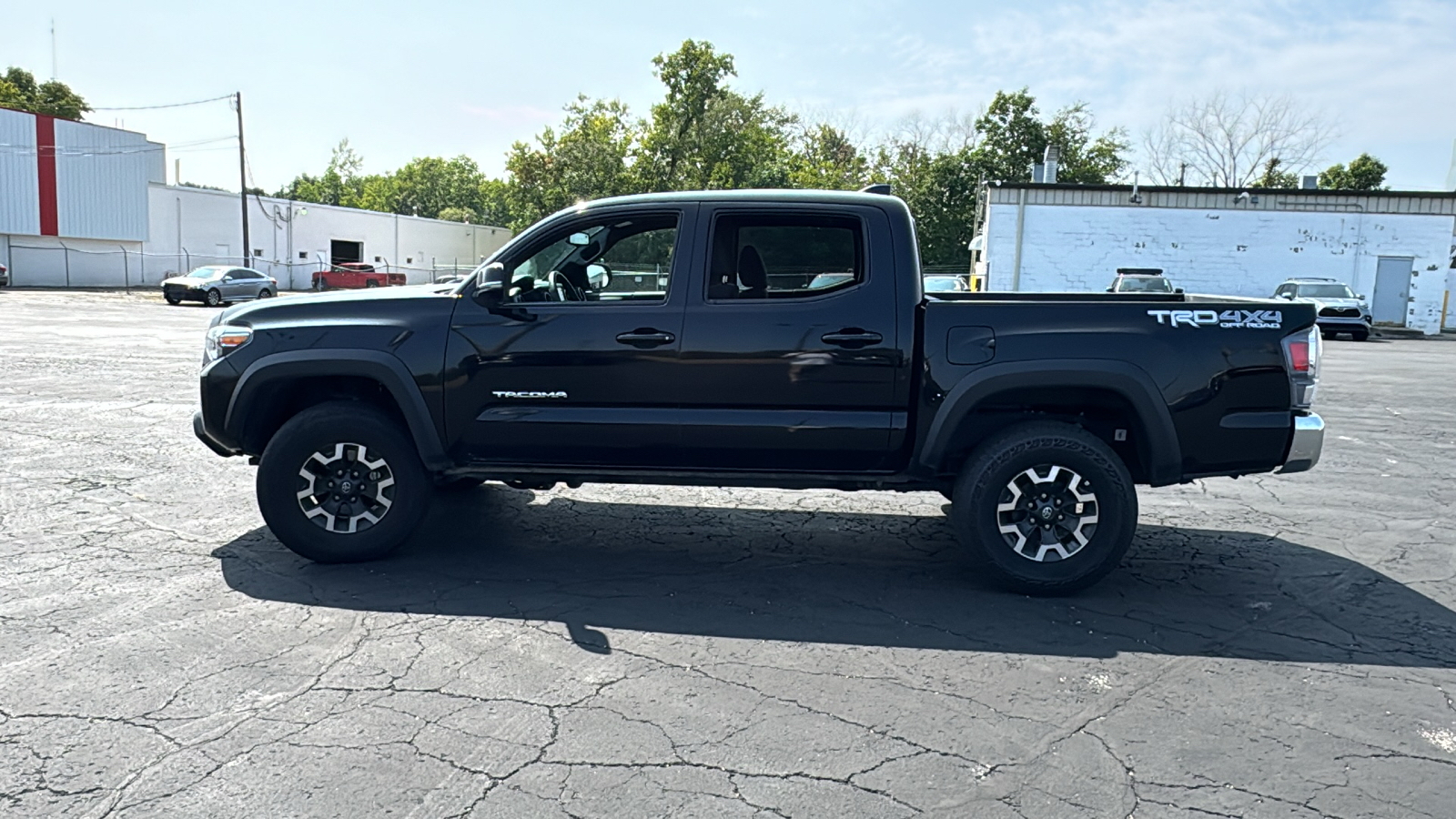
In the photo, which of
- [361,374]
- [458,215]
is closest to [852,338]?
[361,374]

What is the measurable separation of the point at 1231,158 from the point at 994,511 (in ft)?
206

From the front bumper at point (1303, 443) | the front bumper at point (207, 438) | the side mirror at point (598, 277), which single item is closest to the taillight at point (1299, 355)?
the front bumper at point (1303, 443)

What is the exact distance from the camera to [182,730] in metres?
3.48

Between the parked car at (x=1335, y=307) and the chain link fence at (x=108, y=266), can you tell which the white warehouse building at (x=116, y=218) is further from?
the parked car at (x=1335, y=307)

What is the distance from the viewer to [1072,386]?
5.05 m

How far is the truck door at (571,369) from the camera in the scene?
5250mm

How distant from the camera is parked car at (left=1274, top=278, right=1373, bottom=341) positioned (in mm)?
27766

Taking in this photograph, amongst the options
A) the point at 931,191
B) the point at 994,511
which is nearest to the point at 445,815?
the point at 994,511

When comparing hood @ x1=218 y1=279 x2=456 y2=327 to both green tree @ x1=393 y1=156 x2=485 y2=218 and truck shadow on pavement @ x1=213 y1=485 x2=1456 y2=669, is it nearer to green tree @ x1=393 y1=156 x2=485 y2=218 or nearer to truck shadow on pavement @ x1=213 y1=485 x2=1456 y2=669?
truck shadow on pavement @ x1=213 y1=485 x2=1456 y2=669

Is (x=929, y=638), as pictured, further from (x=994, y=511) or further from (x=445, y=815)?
(x=445, y=815)

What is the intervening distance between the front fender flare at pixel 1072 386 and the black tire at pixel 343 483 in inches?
107

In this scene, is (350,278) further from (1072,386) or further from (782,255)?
(1072,386)

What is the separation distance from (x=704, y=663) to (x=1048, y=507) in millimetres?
2007

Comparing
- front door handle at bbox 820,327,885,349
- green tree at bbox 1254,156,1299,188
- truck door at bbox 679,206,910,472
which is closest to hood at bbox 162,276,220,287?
truck door at bbox 679,206,910,472
